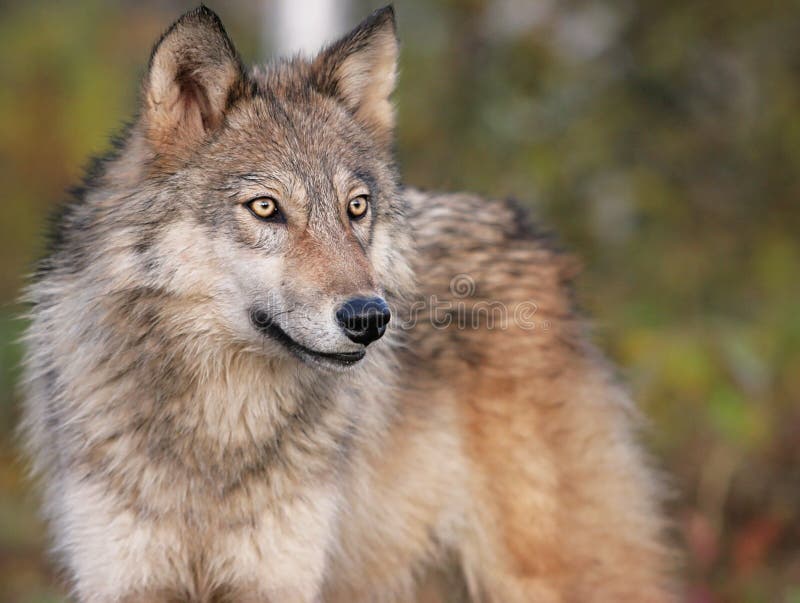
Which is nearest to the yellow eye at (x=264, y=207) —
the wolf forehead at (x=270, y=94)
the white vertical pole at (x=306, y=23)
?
the wolf forehead at (x=270, y=94)

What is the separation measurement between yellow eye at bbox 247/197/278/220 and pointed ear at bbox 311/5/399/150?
2.30ft

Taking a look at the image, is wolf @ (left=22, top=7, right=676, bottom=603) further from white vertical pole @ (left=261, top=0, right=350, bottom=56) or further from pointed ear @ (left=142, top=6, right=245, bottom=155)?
white vertical pole @ (left=261, top=0, right=350, bottom=56)

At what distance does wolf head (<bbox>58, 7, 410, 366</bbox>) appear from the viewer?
3.39m

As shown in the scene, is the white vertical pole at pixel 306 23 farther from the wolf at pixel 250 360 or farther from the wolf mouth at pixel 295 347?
the wolf mouth at pixel 295 347

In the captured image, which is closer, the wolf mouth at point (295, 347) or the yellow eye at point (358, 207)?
the wolf mouth at point (295, 347)

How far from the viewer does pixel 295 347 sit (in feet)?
11.4

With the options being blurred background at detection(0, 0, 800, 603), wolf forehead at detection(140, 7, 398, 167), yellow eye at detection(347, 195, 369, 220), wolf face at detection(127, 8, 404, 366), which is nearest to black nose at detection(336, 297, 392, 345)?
wolf face at detection(127, 8, 404, 366)

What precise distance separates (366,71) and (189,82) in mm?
766

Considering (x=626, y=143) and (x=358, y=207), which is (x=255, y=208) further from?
(x=626, y=143)

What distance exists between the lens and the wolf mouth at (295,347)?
3383 millimetres

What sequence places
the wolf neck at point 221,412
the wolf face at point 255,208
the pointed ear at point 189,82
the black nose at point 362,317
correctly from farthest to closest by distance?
1. the wolf neck at point 221,412
2. the pointed ear at point 189,82
3. the wolf face at point 255,208
4. the black nose at point 362,317

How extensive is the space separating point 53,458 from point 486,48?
6.22 metres

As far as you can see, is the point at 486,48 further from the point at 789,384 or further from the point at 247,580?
the point at 247,580

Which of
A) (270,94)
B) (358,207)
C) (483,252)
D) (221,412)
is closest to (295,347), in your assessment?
(221,412)
